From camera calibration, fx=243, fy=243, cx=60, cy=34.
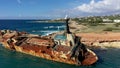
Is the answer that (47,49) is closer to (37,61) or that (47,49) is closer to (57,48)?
(57,48)

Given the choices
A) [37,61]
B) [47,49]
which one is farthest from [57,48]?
[37,61]

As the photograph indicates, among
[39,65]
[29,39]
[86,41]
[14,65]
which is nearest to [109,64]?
[39,65]

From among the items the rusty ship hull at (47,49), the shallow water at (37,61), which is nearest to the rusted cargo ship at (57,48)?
the rusty ship hull at (47,49)

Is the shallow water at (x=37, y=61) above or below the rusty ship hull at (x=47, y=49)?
below

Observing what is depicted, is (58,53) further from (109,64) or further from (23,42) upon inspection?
(23,42)

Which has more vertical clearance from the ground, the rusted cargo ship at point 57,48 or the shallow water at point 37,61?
the rusted cargo ship at point 57,48

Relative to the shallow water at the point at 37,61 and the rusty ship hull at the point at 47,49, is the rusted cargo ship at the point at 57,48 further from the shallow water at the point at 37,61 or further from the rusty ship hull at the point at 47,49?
the shallow water at the point at 37,61

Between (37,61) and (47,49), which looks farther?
(47,49)

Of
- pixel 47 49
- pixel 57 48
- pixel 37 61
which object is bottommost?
pixel 37 61

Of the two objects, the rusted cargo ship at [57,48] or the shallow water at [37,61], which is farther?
the rusted cargo ship at [57,48]
